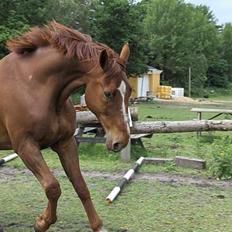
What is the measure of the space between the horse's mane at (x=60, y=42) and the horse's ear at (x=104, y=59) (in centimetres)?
10

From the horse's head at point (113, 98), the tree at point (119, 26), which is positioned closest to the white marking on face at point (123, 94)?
the horse's head at point (113, 98)

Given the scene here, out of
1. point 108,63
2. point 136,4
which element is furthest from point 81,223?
point 136,4

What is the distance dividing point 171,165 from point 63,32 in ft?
13.7

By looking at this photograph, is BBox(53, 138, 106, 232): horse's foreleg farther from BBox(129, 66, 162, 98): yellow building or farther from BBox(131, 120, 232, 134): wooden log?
BBox(129, 66, 162, 98): yellow building

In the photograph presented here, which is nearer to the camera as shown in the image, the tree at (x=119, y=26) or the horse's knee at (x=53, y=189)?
the horse's knee at (x=53, y=189)

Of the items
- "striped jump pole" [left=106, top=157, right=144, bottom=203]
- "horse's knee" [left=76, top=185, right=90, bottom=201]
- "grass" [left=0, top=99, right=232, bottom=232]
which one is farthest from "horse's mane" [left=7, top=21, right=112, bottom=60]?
"striped jump pole" [left=106, top=157, right=144, bottom=203]

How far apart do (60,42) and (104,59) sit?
0.54 m

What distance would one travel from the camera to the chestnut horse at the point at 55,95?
368 centimetres

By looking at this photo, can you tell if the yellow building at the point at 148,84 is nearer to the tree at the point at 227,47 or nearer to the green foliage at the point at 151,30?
the green foliage at the point at 151,30

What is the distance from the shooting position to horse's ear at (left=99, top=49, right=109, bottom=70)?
3.63m

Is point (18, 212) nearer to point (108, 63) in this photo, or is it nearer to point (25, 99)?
point (25, 99)

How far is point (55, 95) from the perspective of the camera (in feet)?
13.1

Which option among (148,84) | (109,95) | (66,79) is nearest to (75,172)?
(66,79)

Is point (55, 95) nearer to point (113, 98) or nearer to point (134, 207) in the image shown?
point (113, 98)
